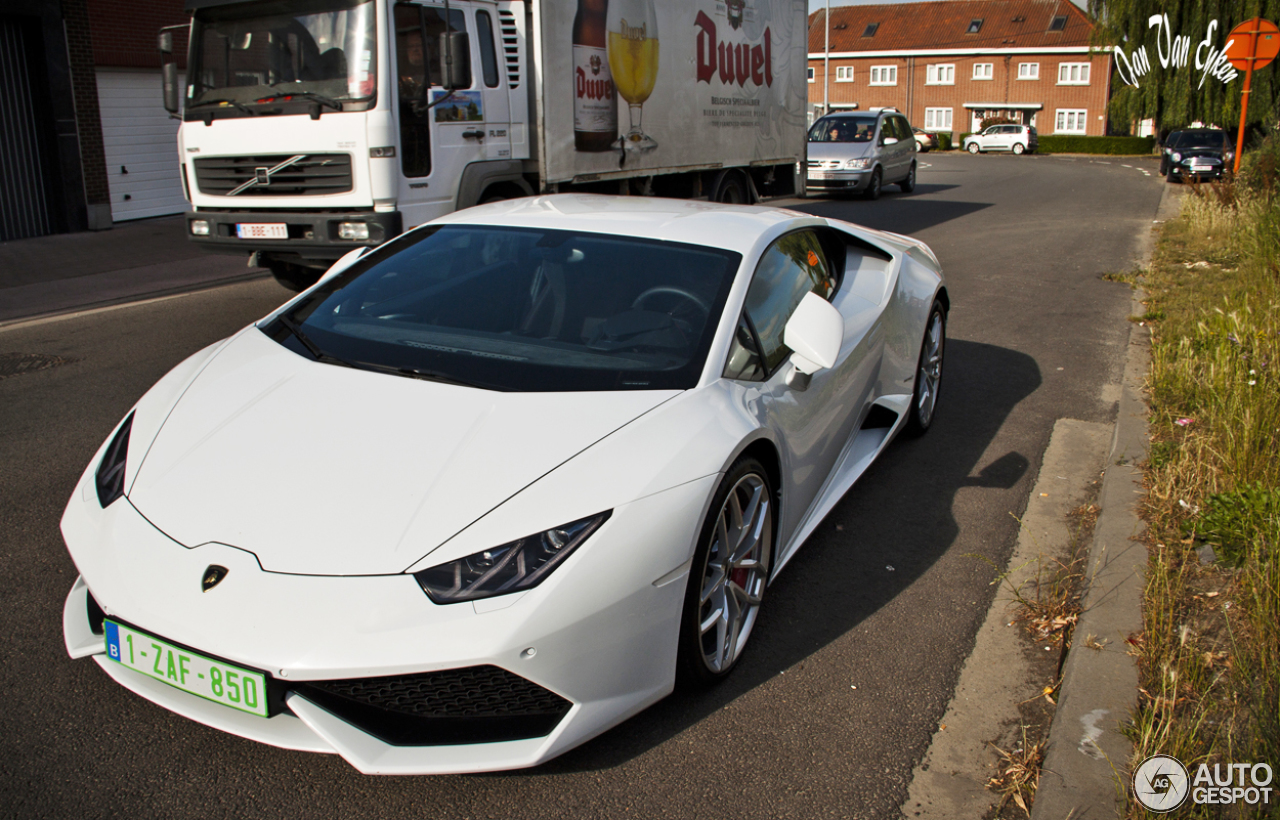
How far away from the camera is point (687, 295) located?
3.45 metres

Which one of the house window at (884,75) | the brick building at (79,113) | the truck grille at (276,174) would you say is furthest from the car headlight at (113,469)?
the house window at (884,75)

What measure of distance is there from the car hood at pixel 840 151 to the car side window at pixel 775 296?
17.6m

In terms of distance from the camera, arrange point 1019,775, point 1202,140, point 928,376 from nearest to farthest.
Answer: point 1019,775 < point 928,376 < point 1202,140

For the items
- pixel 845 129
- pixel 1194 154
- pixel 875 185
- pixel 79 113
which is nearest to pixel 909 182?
pixel 845 129

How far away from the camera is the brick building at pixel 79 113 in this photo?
567 inches

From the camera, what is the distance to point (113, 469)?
293 centimetres

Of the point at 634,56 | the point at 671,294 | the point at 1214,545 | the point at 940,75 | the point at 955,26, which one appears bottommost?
the point at 1214,545

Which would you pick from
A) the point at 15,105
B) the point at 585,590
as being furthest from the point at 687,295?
the point at 15,105

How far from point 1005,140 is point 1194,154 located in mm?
27953

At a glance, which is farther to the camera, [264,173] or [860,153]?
[860,153]

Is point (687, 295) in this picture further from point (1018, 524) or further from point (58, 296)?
point (58, 296)

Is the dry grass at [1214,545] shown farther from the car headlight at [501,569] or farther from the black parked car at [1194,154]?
the black parked car at [1194,154]

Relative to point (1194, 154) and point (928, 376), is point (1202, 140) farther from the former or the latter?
point (928, 376)

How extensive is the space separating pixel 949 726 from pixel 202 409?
7.74 feet
